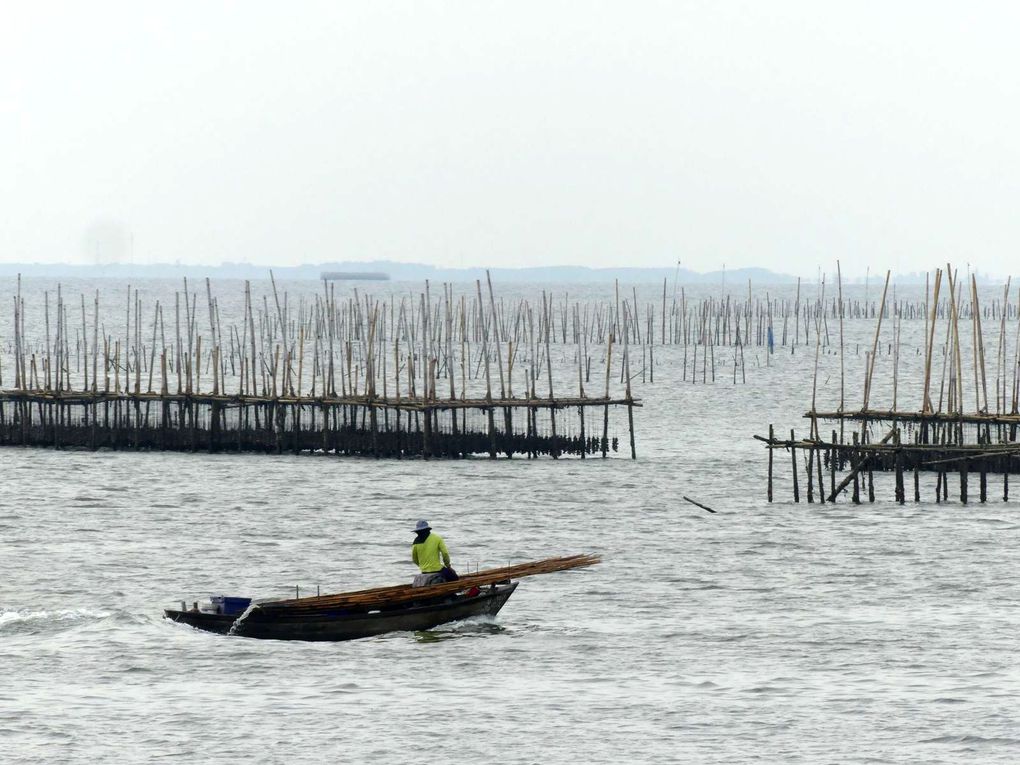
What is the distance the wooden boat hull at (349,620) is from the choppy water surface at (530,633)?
23cm

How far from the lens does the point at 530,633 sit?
24.9 m

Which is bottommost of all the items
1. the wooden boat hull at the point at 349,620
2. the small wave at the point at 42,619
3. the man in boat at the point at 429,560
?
the small wave at the point at 42,619

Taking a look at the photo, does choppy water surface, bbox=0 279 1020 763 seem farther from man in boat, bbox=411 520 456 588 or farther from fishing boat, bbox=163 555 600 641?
man in boat, bbox=411 520 456 588

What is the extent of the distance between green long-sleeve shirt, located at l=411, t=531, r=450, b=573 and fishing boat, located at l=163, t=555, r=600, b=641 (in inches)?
13.6

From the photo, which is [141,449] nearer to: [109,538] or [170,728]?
[109,538]

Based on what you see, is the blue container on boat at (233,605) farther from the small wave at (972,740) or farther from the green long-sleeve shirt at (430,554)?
the small wave at (972,740)

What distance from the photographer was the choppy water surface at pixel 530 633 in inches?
760

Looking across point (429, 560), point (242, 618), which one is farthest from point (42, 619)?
point (429, 560)

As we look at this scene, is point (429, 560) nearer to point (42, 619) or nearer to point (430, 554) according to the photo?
point (430, 554)

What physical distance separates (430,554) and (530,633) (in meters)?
1.95

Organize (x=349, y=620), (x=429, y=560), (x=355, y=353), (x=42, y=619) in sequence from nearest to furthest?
(x=349, y=620) < (x=429, y=560) < (x=42, y=619) < (x=355, y=353)

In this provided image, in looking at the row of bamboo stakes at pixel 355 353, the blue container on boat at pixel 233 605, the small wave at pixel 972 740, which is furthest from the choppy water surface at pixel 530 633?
the row of bamboo stakes at pixel 355 353

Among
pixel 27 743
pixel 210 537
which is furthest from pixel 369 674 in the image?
pixel 210 537

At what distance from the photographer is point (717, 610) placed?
88.6 feet
